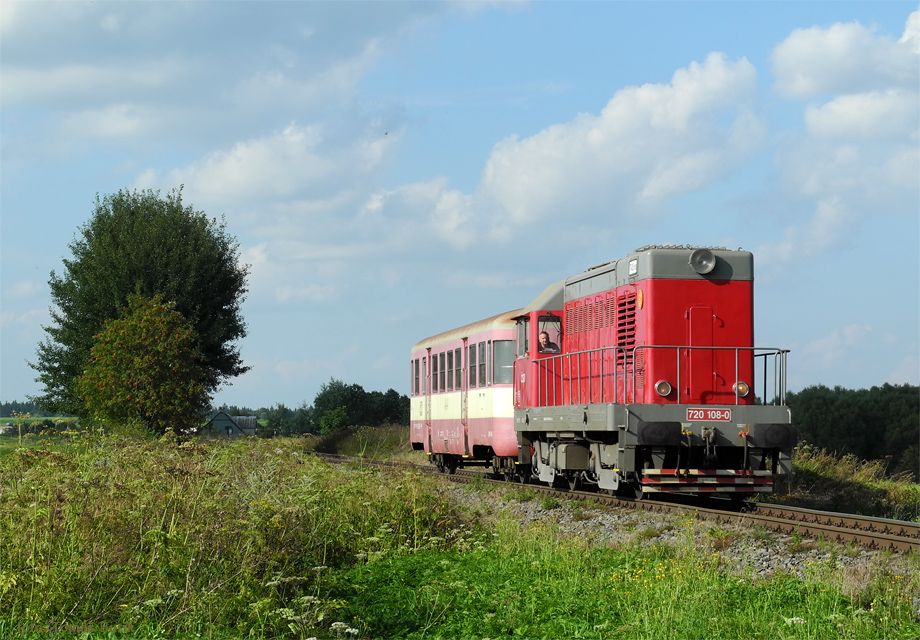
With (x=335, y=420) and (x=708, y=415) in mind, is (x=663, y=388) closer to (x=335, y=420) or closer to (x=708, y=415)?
(x=708, y=415)

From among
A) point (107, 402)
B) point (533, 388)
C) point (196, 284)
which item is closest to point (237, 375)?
point (196, 284)

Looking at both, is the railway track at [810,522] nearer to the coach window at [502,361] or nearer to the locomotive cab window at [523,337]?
the locomotive cab window at [523,337]

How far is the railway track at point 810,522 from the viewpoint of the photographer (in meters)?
12.7

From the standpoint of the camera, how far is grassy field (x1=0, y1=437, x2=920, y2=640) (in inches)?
333

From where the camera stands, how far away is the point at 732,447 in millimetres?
17125

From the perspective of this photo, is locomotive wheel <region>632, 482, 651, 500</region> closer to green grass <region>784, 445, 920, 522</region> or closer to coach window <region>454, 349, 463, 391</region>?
green grass <region>784, 445, 920, 522</region>

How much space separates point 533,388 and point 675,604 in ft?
39.1

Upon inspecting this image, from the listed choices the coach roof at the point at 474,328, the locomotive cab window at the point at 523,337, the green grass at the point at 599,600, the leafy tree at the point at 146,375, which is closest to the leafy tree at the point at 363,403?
the leafy tree at the point at 146,375

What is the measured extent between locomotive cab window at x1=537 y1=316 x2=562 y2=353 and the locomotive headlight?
379 centimetres

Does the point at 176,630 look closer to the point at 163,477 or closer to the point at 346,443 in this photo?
the point at 163,477

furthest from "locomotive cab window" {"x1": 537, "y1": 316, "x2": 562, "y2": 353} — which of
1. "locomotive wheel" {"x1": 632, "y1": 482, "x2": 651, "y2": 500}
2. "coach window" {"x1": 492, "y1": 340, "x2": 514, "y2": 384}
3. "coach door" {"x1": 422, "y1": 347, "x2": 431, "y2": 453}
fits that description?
"coach door" {"x1": 422, "y1": 347, "x2": 431, "y2": 453}

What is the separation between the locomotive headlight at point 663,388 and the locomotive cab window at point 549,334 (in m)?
3.79

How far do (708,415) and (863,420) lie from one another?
68177mm

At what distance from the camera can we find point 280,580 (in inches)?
358
